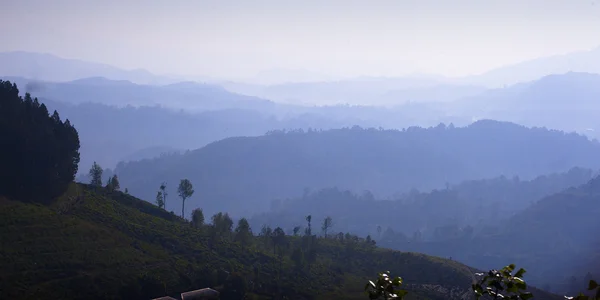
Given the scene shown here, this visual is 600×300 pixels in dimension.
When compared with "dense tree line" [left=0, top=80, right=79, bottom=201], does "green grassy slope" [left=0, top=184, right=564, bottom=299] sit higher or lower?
lower

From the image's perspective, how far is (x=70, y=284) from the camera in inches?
2293

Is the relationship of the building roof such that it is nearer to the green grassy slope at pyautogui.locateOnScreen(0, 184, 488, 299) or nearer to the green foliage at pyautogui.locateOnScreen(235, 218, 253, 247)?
the green grassy slope at pyautogui.locateOnScreen(0, 184, 488, 299)

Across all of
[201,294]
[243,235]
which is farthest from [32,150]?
[201,294]

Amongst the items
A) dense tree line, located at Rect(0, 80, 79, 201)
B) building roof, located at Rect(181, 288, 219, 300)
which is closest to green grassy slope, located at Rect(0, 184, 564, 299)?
dense tree line, located at Rect(0, 80, 79, 201)

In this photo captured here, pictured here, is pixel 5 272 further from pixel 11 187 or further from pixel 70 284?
pixel 11 187

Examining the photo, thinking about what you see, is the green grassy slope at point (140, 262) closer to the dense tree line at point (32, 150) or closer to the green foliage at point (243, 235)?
the green foliage at point (243, 235)

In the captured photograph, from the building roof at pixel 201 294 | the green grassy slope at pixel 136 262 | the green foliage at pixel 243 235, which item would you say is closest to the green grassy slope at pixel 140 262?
the green grassy slope at pixel 136 262

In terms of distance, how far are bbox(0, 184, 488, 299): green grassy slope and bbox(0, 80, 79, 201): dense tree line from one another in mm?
3207

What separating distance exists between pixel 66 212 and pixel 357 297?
147 feet

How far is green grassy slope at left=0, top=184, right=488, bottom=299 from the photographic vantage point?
59.7 metres

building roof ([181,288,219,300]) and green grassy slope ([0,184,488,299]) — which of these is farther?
green grassy slope ([0,184,488,299])

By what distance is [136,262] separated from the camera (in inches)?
2694

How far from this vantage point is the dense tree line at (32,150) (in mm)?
76938

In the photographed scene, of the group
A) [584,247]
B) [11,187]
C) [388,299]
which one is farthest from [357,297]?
[584,247]
